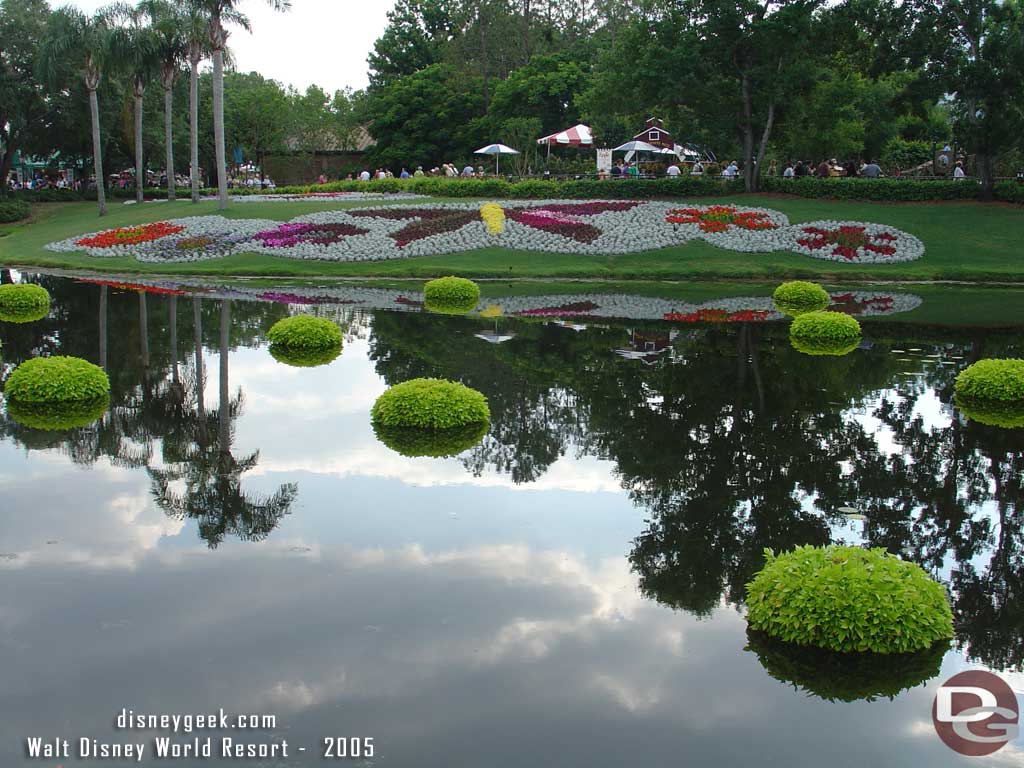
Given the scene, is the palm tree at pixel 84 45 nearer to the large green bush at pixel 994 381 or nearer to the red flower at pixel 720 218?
the red flower at pixel 720 218

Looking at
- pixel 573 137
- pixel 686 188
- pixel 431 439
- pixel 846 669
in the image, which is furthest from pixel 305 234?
pixel 846 669

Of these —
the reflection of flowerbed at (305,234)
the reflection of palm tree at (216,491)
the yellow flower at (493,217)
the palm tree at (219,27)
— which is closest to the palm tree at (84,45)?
the palm tree at (219,27)

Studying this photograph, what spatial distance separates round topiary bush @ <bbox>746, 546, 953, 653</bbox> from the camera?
7.13 meters

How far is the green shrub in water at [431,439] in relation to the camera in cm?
1204

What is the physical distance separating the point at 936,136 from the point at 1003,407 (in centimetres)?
5546

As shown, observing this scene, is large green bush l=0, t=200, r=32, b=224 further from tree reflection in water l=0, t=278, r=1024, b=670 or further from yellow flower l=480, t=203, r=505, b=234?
tree reflection in water l=0, t=278, r=1024, b=670

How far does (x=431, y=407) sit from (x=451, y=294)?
12301 mm

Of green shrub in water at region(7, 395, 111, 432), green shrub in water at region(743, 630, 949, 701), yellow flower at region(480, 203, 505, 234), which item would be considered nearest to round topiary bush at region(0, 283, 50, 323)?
green shrub in water at region(7, 395, 111, 432)

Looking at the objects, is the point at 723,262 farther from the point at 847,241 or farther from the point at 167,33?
the point at 167,33

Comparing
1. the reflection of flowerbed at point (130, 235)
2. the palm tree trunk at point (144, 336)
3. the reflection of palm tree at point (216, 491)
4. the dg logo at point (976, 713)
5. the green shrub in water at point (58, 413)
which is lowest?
the dg logo at point (976, 713)

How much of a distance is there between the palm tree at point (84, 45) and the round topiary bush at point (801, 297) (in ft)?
99.4

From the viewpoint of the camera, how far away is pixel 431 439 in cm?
1248

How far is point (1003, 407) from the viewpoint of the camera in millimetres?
14461

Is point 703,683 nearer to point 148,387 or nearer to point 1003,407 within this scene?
point 1003,407
